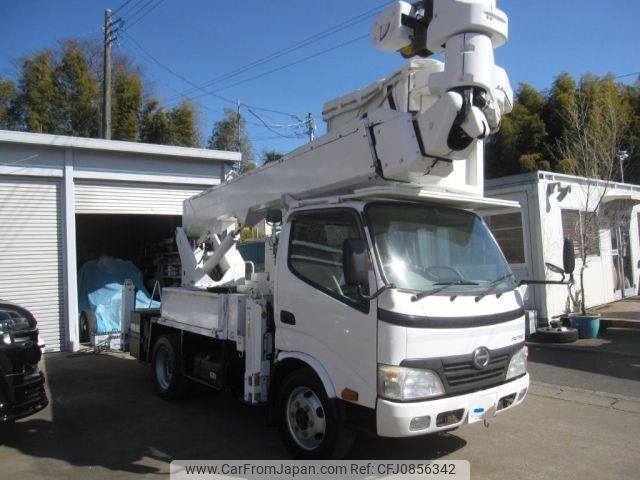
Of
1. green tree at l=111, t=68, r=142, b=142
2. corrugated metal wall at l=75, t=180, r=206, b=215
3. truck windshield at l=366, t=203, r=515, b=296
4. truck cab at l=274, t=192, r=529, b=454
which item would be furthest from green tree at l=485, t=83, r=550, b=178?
truck cab at l=274, t=192, r=529, b=454

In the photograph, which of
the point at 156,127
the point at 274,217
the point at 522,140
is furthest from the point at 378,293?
the point at 156,127

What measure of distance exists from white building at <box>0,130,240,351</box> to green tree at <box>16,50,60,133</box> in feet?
55.9

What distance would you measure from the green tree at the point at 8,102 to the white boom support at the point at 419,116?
25.2 metres

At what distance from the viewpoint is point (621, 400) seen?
669cm

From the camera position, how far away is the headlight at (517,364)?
4618mm

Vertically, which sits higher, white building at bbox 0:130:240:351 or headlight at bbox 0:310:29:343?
white building at bbox 0:130:240:351

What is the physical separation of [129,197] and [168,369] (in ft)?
18.9

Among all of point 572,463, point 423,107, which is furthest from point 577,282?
point 423,107

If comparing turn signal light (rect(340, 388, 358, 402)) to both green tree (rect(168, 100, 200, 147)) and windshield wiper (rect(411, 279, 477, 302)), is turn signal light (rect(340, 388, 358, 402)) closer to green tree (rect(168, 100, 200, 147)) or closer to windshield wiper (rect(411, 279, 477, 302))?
windshield wiper (rect(411, 279, 477, 302))

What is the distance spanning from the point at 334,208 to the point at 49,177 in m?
8.33

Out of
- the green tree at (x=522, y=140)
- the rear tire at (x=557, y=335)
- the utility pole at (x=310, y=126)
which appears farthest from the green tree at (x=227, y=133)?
the rear tire at (x=557, y=335)

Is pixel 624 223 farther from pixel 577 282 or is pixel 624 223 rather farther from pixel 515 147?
pixel 515 147

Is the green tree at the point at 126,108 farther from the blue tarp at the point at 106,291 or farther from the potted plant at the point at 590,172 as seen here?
the potted plant at the point at 590,172

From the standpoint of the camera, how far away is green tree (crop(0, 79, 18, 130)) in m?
25.9
